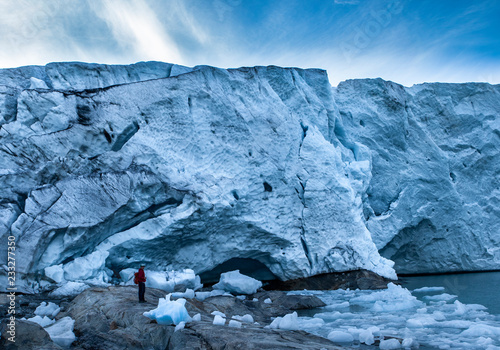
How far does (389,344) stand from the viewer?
5.04 m

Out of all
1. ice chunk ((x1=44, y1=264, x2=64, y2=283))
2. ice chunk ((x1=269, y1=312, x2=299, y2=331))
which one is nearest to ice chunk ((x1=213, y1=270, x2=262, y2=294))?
ice chunk ((x1=44, y1=264, x2=64, y2=283))

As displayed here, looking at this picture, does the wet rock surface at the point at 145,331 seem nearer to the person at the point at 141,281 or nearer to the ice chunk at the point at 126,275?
the person at the point at 141,281

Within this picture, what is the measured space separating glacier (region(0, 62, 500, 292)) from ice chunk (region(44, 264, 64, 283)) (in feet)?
0.08

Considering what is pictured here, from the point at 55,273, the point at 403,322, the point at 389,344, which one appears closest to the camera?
the point at 389,344

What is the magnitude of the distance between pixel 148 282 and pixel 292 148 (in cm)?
625

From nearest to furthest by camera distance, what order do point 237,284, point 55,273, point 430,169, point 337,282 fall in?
point 55,273 → point 237,284 → point 337,282 → point 430,169

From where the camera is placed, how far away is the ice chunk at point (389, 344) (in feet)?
16.5

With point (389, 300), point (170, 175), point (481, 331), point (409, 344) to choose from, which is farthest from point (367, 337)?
point (170, 175)

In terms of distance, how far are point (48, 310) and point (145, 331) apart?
9.75ft

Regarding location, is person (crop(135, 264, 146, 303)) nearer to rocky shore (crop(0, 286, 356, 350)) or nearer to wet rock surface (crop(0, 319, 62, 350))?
rocky shore (crop(0, 286, 356, 350))

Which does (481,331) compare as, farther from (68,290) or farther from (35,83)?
(35,83)

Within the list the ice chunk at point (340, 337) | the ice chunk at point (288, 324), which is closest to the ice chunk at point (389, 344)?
the ice chunk at point (340, 337)

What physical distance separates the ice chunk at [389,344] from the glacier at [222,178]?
20.3 feet

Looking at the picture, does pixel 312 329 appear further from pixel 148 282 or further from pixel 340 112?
pixel 340 112
